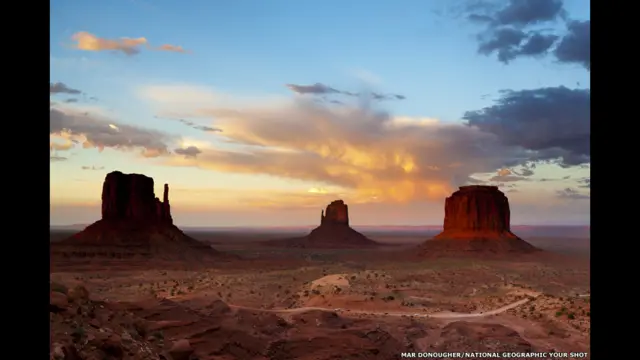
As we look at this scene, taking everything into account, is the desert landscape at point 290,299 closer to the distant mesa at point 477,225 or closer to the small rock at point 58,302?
the small rock at point 58,302

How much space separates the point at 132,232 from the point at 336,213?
8447 cm

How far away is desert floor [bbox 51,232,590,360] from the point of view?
530 inches

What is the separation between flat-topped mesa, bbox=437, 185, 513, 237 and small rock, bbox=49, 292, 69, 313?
99301mm

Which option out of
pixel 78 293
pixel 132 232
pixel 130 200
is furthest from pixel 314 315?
pixel 130 200

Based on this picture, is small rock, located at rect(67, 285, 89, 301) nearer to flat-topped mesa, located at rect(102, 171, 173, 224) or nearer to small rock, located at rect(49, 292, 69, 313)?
small rock, located at rect(49, 292, 69, 313)

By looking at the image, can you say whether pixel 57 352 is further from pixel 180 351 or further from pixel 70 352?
pixel 180 351

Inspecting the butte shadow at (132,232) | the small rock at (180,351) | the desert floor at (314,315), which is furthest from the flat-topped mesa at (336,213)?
the small rock at (180,351)

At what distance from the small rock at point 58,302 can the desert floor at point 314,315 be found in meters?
0.06

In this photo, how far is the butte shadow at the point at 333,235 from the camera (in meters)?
147

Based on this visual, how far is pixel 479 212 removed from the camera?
344 ft
